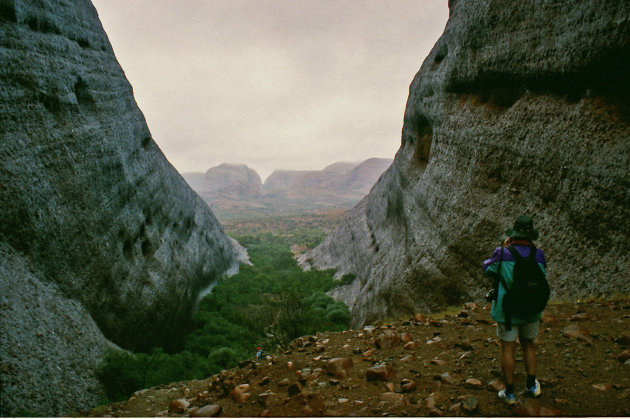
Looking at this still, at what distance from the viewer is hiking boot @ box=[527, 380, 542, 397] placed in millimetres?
2754

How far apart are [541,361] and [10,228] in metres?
9.03

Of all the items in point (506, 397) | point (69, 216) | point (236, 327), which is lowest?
point (236, 327)

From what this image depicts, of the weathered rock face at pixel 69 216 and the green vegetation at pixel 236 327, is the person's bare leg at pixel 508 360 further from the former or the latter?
the green vegetation at pixel 236 327

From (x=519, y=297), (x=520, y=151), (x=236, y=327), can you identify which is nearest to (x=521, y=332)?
(x=519, y=297)

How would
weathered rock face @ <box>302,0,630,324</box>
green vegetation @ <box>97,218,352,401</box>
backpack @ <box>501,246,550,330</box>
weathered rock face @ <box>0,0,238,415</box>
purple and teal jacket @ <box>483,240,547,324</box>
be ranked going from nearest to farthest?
backpack @ <box>501,246,550,330</box> → purple and teal jacket @ <box>483,240,547,324</box> → weathered rock face @ <box>302,0,630,324</box> → weathered rock face @ <box>0,0,238,415</box> → green vegetation @ <box>97,218,352,401</box>

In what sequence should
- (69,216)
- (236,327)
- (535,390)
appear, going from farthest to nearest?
(236,327) < (69,216) < (535,390)

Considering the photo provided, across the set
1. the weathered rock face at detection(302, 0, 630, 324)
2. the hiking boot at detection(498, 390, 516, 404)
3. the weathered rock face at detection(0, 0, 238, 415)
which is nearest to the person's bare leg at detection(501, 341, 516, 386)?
the hiking boot at detection(498, 390, 516, 404)

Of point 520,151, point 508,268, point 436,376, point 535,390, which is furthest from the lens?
point 520,151

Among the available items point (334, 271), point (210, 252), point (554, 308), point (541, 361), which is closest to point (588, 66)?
point (554, 308)

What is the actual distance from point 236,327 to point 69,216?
327 inches

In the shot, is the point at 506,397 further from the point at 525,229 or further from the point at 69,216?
the point at 69,216

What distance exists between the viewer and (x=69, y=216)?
745 centimetres

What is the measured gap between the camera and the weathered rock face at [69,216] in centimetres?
549

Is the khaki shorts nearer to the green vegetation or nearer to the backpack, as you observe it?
the backpack
